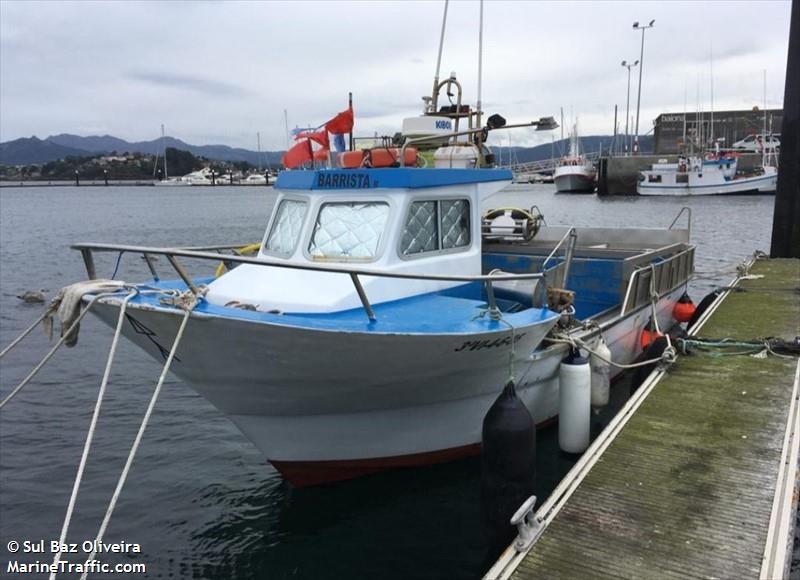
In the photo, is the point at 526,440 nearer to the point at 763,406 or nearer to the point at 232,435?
the point at 763,406

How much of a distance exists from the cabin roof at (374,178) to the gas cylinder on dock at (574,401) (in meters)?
2.37

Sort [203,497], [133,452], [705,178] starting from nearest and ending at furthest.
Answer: [133,452] → [203,497] → [705,178]

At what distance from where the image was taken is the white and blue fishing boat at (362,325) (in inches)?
207

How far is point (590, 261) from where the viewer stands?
9.48 metres

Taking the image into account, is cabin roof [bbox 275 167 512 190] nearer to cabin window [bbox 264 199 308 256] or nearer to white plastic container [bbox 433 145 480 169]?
cabin window [bbox 264 199 308 256]

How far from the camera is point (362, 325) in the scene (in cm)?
539

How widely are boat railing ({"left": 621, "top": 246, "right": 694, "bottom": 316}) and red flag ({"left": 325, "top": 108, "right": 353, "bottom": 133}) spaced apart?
4.25 meters

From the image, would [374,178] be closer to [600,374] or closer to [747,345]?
[600,374]

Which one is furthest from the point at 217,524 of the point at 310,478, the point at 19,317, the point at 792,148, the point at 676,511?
the point at 792,148

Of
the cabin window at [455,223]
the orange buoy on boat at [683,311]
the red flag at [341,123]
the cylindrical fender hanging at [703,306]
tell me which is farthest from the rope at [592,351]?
the cylindrical fender hanging at [703,306]

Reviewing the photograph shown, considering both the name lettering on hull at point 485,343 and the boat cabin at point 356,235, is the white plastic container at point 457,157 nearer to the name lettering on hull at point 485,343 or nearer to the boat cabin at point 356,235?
the boat cabin at point 356,235

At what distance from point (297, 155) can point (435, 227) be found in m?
2.14

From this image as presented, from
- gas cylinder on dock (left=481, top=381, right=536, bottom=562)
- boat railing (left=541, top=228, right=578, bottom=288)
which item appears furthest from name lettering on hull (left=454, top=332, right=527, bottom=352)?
boat railing (left=541, top=228, right=578, bottom=288)

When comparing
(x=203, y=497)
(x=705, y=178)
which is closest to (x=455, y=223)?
(x=203, y=497)
